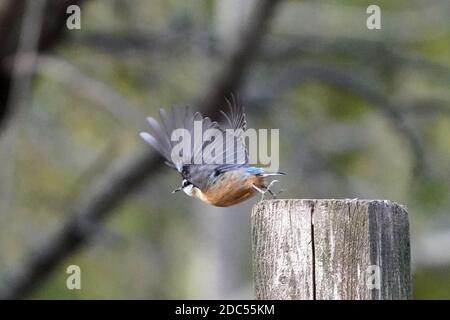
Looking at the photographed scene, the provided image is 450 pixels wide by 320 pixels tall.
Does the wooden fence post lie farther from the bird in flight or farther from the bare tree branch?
the bare tree branch

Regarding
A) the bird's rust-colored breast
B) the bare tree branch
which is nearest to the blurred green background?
the bare tree branch

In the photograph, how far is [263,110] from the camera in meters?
8.38

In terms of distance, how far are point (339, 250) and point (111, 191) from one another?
16.8 ft

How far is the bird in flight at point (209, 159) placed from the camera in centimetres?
323

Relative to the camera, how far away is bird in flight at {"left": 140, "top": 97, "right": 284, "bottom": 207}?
3.23 meters

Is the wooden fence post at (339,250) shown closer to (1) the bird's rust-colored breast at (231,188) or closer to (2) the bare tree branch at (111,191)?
(1) the bird's rust-colored breast at (231,188)

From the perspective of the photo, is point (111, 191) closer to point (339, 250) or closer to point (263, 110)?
point (263, 110)

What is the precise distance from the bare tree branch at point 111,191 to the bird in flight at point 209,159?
369 centimetres

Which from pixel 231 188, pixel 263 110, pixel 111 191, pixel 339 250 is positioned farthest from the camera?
pixel 263 110

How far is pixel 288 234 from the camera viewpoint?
9.62 ft

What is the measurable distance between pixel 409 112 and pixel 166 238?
5297 millimetres

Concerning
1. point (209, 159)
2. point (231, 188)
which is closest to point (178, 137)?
point (209, 159)

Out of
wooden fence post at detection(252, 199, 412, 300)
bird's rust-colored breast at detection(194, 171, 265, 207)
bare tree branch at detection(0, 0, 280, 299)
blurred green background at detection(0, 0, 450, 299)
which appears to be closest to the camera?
wooden fence post at detection(252, 199, 412, 300)
